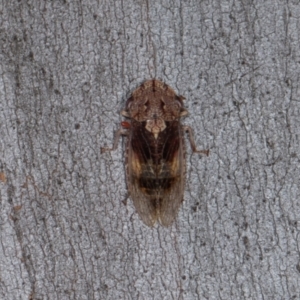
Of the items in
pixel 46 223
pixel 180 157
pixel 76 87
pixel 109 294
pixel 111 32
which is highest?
pixel 111 32

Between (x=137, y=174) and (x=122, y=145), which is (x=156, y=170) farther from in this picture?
(x=122, y=145)

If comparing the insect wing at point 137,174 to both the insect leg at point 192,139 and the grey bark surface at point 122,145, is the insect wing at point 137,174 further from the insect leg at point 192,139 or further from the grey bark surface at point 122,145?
the insect leg at point 192,139

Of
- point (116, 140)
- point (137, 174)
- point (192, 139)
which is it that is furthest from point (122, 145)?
point (192, 139)

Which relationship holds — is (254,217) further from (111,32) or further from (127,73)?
(111,32)

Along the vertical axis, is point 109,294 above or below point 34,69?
below

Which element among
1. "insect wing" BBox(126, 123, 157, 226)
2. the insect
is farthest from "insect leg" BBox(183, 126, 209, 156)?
"insect wing" BBox(126, 123, 157, 226)

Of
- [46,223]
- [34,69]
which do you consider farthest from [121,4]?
[46,223]

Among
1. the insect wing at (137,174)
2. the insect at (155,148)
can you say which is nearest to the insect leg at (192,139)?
the insect at (155,148)
